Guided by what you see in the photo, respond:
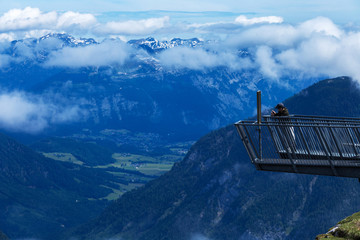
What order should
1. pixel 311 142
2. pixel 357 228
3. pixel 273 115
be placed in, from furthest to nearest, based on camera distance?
pixel 273 115 < pixel 311 142 < pixel 357 228

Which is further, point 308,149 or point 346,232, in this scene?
point 308,149

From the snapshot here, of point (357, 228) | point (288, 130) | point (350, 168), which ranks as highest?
point (288, 130)

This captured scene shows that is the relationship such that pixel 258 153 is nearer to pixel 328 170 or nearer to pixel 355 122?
pixel 328 170

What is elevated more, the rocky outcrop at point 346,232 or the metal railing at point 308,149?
the metal railing at point 308,149

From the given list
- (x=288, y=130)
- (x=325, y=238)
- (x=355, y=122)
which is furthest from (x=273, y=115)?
(x=325, y=238)

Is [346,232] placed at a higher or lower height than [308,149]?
lower

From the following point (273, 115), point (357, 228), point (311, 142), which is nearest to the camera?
point (357, 228)

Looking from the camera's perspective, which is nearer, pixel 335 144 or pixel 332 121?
pixel 335 144

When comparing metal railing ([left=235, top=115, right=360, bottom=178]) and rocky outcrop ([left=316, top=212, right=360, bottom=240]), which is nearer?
rocky outcrop ([left=316, top=212, right=360, bottom=240])
